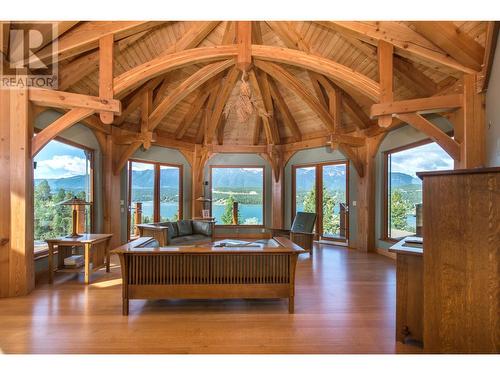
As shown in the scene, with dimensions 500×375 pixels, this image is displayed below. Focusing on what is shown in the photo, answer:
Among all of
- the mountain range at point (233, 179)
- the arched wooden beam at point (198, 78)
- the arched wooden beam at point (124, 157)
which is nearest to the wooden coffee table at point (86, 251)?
the mountain range at point (233, 179)

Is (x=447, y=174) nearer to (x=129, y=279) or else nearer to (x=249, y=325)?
(x=249, y=325)

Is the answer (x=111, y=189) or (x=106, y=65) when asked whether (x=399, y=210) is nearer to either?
(x=106, y=65)

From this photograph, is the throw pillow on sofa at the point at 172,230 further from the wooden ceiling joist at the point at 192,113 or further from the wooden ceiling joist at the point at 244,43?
the wooden ceiling joist at the point at 244,43

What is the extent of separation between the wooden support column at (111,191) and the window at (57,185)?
1.47ft

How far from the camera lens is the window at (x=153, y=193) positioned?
7.30 meters

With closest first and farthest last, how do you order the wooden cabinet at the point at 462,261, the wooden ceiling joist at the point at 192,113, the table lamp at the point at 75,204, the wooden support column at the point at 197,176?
the wooden cabinet at the point at 462,261 < the table lamp at the point at 75,204 < the wooden ceiling joist at the point at 192,113 < the wooden support column at the point at 197,176

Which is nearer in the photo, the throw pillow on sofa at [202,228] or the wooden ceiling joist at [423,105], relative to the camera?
the wooden ceiling joist at [423,105]

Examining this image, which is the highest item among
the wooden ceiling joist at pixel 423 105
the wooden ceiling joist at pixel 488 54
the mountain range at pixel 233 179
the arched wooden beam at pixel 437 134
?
the wooden ceiling joist at pixel 488 54

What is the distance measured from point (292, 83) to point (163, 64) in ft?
8.86

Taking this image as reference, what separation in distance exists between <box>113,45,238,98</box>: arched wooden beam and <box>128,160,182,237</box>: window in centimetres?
353

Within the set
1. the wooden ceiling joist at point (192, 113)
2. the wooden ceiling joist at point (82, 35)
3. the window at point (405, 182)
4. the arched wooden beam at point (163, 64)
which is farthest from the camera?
the wooden ceiling joist at point (192, 113)

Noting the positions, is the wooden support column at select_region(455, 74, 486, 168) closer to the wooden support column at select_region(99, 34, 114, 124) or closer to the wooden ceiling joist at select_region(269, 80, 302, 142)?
the wooden ceiling joist at select_region(269, 80, 302, 142)

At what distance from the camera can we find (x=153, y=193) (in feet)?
25.7

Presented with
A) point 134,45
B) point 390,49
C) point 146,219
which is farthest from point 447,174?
point 146,219
